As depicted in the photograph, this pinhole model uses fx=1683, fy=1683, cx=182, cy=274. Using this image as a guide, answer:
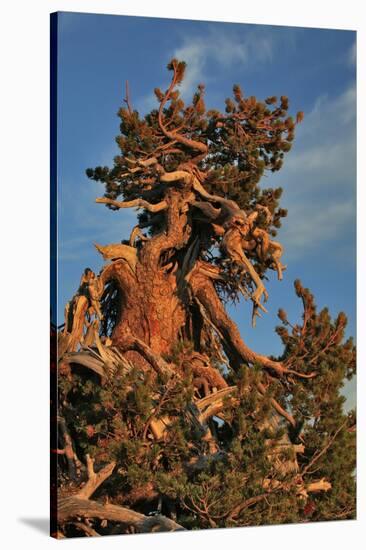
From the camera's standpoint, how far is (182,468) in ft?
37.6

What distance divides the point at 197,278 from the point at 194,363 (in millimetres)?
620

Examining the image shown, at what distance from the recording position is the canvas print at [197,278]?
36.7ft

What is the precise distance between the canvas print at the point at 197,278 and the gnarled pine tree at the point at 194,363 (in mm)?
13

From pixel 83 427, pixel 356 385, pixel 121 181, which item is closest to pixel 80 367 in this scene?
pixel 83 427

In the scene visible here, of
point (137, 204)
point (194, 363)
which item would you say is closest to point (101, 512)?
point (194, 363)

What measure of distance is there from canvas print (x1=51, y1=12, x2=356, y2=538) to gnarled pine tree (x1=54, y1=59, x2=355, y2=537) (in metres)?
0.01

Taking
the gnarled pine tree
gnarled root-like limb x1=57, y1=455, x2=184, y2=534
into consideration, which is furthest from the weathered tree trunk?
gnarled root-like limb x1=57, y1=455, x2=184, y2=534

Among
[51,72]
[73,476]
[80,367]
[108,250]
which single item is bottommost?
[73,476]

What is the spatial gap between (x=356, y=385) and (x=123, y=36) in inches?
122

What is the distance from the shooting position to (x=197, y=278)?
475 inches

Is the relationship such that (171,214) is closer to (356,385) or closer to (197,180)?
(197,180)

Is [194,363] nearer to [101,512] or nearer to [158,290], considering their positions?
[158,290]

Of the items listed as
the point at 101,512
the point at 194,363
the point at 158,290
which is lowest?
the point at 101,512

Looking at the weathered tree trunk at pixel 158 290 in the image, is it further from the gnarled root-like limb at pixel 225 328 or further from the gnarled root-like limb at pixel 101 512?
the gnarled root-like limb at pixel 101 512
